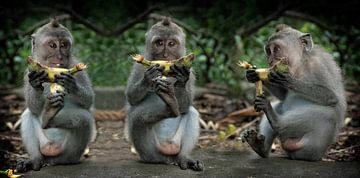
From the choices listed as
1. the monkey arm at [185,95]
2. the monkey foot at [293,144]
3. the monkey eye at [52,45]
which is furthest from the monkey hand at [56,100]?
the monkey foot at [293,144]

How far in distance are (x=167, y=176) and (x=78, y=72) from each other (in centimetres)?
190

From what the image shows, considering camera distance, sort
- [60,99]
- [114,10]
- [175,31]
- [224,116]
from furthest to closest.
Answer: [224,116]
[114,10]
[175,31]
[60,99]

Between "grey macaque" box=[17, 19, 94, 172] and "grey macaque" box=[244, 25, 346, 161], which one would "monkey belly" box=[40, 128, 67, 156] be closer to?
"grey macaque" box=[17, 19, 94, 172]

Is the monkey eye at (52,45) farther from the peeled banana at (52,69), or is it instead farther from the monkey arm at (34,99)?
the monkey arm at (34,99)

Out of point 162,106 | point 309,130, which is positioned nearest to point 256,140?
point 309,130

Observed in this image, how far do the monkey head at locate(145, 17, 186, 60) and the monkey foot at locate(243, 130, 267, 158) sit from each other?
5.02 feet

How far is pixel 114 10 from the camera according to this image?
12.0 meters

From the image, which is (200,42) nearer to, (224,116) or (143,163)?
(224,116)

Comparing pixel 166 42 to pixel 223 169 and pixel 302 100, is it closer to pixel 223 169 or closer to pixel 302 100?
pixel 223 169

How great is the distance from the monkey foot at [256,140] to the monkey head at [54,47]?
273 centimetres

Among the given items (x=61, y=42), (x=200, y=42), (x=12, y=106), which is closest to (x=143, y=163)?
(x=61, y=42)

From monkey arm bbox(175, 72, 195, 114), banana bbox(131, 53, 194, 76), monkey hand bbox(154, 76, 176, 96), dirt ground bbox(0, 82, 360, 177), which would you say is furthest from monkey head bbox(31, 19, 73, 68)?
dirt ground bbox(0, 82, 360, 177)

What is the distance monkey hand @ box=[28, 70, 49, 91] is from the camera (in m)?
7.66

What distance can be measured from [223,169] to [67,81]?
7.92ft
